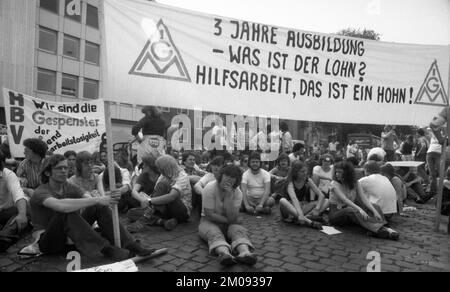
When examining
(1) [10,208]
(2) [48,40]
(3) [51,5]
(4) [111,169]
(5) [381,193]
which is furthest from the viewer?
(2) [48,40]

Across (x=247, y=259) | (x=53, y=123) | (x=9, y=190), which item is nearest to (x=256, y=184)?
(x=247, y=259)

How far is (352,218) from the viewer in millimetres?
5480

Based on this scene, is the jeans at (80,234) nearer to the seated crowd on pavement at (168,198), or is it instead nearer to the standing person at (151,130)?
the seated crowd on pavement at (168,198)

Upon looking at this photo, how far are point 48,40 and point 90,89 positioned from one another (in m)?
4.99

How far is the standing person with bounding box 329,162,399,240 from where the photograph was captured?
5367 mm

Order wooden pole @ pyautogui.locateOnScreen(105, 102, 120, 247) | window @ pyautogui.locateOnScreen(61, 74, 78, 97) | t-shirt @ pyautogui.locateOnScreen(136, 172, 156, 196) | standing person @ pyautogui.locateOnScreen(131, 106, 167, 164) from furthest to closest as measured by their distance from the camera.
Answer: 1. window @ pyautogui.locateOnScreen(61, 74, 78, 97)
2. standing person @ pyautogui.locateOnScreen(131, 106, 167, 164)
3. t-shirt @ pyautogui.locateOnScreen(136, 172, 156, 196)
4. wooden pole @ pyautogui.locateOnScreen(105, 102, 120, 247)

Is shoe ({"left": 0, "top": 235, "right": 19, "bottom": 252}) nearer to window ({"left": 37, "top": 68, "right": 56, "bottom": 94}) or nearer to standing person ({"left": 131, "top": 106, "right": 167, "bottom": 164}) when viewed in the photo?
standing person ({"left": 131, "top": 106, "right": 167, "bottom": 164})

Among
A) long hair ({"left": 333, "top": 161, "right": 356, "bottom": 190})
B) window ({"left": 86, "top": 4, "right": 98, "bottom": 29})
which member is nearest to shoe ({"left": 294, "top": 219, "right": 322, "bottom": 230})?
long hair ({"left": 333, "top": 161, "right": 356, "bottom": 190})

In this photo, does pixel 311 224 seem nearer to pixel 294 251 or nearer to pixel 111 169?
pixel 294 251

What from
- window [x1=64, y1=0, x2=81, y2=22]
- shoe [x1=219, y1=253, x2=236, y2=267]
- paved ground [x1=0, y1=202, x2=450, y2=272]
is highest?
window [x1=64, y1=0, x2=81, y2=22]

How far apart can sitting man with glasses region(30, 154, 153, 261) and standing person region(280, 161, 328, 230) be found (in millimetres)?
2701

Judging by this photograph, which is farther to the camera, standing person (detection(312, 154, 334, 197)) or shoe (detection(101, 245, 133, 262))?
standing person (detection(312, 154, 334, 197))

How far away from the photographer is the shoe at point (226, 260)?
11.9 ft

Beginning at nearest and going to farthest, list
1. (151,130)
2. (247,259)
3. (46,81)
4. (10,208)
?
(247,259) < (10,208) < (151,130) < (46,81)
